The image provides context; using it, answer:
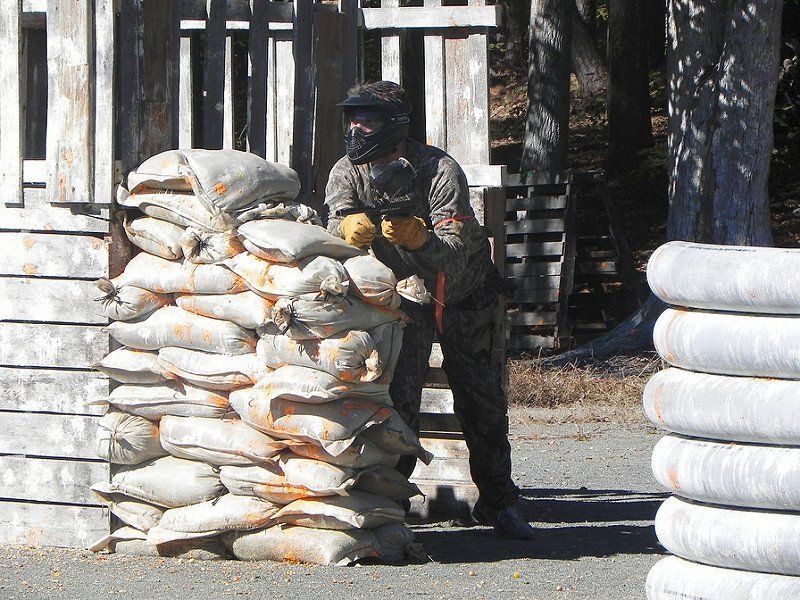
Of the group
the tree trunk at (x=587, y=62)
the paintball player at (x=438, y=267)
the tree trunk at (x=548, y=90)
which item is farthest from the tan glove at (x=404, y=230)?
the tree trunk at (x=587, y=62)

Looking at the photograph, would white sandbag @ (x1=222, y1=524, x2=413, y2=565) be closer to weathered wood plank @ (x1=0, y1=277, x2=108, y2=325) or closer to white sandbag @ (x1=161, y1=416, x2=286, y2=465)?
white sandbag @ (x1=161, y1=416, x2=286, y2=465)

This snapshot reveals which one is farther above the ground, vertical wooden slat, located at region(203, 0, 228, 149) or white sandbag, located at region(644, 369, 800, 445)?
vertical wooden slat, located at region(203, 0, 228, 149)

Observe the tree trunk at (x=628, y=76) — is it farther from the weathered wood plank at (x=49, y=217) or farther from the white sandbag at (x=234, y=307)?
the white sandbag at (x=234, y=307)

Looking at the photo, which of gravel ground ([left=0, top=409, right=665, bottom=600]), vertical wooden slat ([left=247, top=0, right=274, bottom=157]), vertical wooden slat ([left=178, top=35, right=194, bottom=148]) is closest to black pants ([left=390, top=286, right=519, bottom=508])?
gravel ground ([left=0, top=409, right=665, bottom=600])

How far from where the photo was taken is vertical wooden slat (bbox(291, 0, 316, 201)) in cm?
675

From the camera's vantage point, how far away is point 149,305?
18.3 ft

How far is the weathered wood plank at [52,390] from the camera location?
576cm

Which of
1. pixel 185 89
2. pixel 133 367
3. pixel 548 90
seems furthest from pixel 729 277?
pixel 548 90

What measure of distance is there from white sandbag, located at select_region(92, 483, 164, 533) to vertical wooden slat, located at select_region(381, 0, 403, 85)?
311cm

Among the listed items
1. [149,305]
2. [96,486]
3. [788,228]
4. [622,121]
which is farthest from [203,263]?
[622,121]

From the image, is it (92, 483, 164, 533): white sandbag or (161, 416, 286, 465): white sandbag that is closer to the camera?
(161, 416, 286, 465): white sandbag

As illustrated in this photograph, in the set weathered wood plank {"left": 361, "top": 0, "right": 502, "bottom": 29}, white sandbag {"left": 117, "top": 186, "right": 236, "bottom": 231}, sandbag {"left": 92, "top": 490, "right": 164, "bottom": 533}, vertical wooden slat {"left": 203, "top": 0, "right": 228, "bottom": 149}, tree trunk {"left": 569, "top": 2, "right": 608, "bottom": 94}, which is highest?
tree trunk {"left": 569, "top": 2, "right": 608, "bottom": 94}

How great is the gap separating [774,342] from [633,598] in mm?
1353

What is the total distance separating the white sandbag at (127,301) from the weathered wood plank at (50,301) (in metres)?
0.15
